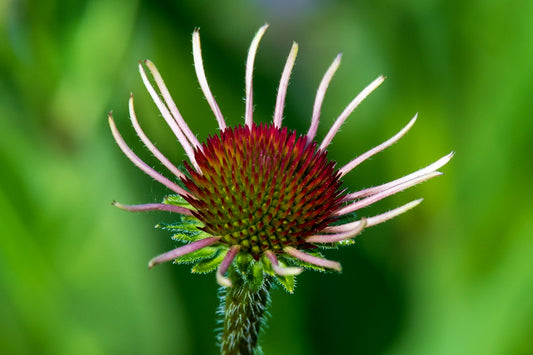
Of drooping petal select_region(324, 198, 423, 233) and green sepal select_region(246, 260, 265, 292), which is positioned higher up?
drooping petal select_region(324, 198, 423, 233)

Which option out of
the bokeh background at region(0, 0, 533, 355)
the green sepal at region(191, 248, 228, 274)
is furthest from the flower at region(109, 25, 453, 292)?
the bokeh background at region(0, 0, 533, 355)

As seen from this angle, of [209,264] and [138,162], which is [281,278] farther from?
[138,162]

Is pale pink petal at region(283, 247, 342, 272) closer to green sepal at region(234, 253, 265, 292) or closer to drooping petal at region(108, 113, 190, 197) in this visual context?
green sepal at region(234, 253, 265, 292)

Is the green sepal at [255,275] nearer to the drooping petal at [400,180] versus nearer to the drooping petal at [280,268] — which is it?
the drooping petal at [280,268]

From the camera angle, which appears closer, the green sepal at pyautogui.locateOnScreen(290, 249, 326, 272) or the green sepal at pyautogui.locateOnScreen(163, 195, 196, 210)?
the green sepal at pyautogui.locateOnScreen(290, 249, 326, 272)

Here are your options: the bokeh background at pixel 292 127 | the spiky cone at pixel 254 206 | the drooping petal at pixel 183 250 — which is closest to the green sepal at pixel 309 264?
the spiky cone at pixel 254 206

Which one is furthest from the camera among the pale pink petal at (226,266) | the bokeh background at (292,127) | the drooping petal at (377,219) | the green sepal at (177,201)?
the bokeh background at (292,127)
